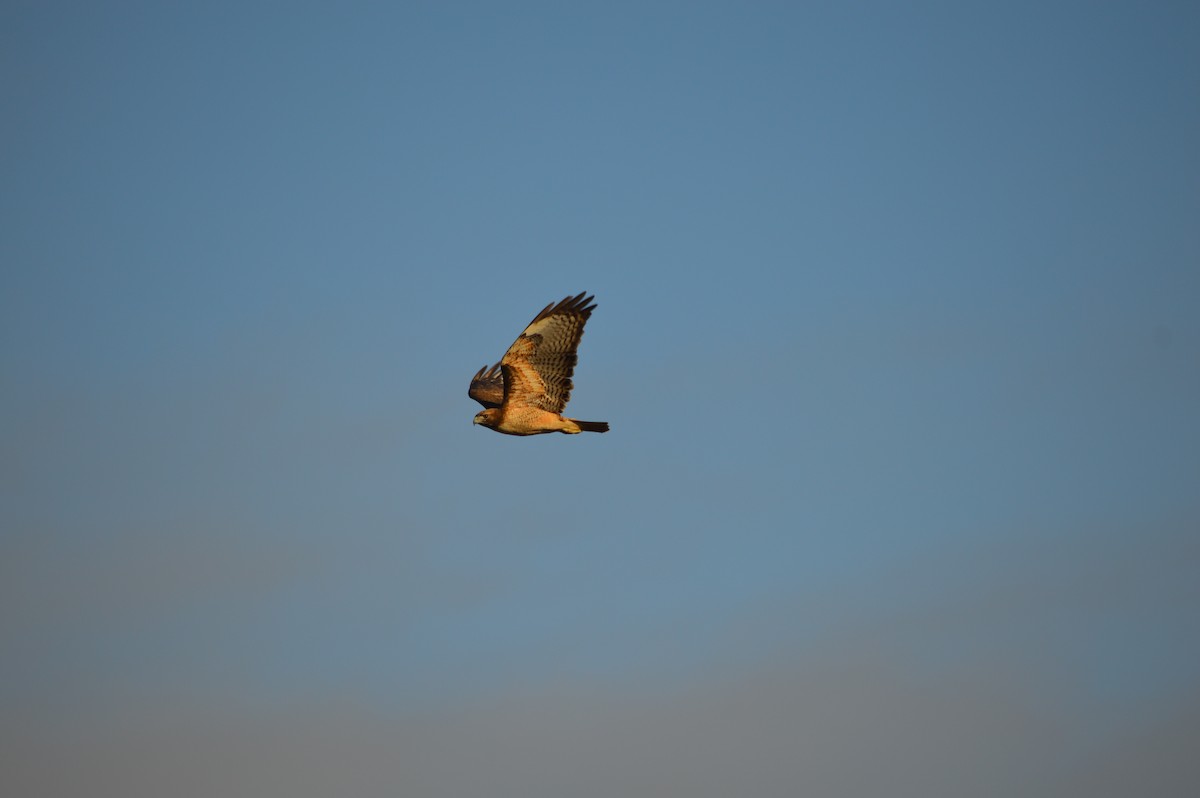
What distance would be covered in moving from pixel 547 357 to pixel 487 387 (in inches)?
136

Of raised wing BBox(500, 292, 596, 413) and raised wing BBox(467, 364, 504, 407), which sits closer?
raised wing BBox(500, 292, 596, 413)

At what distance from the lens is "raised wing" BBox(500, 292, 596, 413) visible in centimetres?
1983

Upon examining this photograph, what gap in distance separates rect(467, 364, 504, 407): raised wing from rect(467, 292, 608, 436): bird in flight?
3.80 feet

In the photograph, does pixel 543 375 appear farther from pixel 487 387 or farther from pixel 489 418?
pixel 487 387

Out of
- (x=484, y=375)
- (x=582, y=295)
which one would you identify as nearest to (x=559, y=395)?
(x=582, y=295)

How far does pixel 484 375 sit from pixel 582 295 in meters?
4.69

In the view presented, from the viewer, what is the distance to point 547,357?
20.1m

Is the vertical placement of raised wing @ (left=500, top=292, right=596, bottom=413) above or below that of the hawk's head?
above

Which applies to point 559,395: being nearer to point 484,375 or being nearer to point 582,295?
point 582,295

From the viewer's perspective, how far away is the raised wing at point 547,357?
19828 mm

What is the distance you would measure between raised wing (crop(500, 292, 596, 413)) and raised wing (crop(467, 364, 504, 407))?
137cm

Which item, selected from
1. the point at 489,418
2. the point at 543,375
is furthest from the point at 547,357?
the point at 489,418

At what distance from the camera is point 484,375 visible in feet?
78.8

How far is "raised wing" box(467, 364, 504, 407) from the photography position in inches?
881
